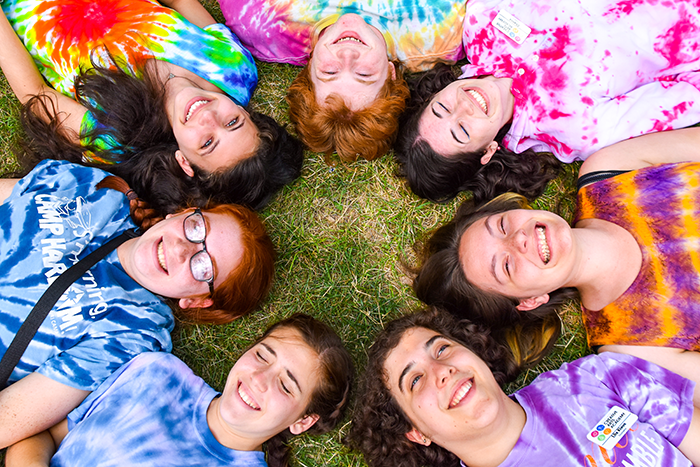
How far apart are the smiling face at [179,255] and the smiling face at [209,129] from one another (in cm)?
48

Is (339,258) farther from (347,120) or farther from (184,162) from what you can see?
(184,162)

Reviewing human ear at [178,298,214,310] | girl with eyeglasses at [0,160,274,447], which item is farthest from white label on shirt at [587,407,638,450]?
human ear at [178,298,214,310]

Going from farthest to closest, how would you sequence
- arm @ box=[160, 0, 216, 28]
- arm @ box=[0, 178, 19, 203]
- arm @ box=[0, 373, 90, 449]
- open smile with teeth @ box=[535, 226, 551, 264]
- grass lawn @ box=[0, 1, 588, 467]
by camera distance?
arm @ box=[160, 0, 216, 28] < grass lawn @ box=[0, 1, 588, 467] < arm @ box=[0, 178, 19, 203] < arm @ box=[0, 373, 90, 449] < open smile with teeth @ box=[535, 226, 551, 264]

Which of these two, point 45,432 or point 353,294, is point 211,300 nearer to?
point 353,294

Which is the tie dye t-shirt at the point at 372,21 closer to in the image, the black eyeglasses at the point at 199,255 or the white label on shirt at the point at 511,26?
the white label on shirt at the point at 511,26

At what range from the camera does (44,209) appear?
10.5 feet

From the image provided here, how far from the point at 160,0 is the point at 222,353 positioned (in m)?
3.20

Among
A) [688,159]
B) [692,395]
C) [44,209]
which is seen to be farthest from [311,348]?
[688,159]

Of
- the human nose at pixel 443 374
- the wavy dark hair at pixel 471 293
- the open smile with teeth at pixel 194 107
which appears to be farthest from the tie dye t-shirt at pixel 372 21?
the human nose at pixel 443 374

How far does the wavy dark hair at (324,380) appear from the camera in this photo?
3.06m

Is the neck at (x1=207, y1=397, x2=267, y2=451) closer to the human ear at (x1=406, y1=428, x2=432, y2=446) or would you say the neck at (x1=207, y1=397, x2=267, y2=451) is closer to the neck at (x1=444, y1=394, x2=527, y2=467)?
the human ear at (x1=406, y1=428, x2=432, y2=446)

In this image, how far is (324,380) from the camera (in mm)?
3047

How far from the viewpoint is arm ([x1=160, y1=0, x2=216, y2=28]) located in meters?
3.88

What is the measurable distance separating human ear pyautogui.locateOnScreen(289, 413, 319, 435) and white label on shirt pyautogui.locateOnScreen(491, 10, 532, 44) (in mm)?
3320
